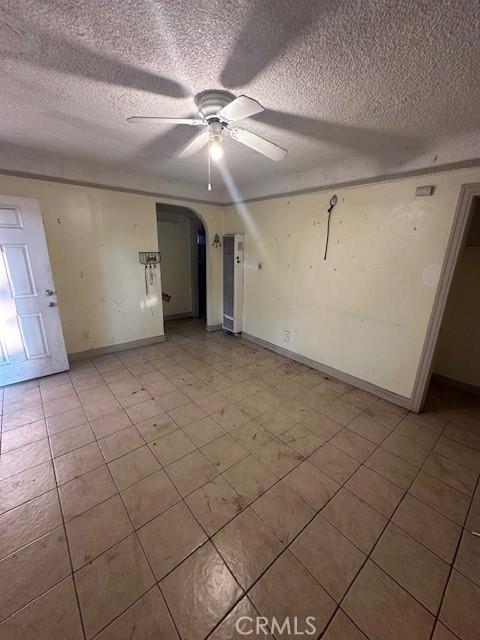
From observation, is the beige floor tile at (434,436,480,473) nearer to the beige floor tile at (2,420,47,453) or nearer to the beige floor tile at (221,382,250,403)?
Answer: the beige floor tile at (221,382,250,403)

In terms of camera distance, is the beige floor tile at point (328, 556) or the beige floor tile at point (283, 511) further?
the beige floor tile at point (283, 511)

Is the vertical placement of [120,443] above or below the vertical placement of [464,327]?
below

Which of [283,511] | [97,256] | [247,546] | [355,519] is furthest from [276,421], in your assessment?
[97,256]

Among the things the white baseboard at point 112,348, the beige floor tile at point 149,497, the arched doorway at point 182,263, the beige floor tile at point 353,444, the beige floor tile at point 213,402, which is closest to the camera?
the beige floor tile at point 149,497

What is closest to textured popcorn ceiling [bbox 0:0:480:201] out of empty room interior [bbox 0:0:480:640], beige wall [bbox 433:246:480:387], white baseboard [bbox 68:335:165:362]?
empty room interior [bbox 0:0:480:640]

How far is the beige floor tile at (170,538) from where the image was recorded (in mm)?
1231

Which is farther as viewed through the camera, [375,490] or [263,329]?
[263,329]

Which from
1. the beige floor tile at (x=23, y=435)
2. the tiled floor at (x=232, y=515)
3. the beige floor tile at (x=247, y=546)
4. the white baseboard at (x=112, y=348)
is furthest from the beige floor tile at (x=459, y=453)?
the white baseboard at (x=112, y=348)

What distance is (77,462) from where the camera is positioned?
5.86 feet

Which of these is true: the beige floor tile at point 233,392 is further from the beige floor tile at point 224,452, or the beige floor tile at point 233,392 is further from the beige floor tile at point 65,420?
the beige floor tile at point 65,420

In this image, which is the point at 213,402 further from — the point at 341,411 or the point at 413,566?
the point at 413,566

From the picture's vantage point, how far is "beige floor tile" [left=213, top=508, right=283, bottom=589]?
1205 millimetres

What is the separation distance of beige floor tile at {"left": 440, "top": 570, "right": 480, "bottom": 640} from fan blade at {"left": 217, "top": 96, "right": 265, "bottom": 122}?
248 centimetres

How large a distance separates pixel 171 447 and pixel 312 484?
3.50 ft
